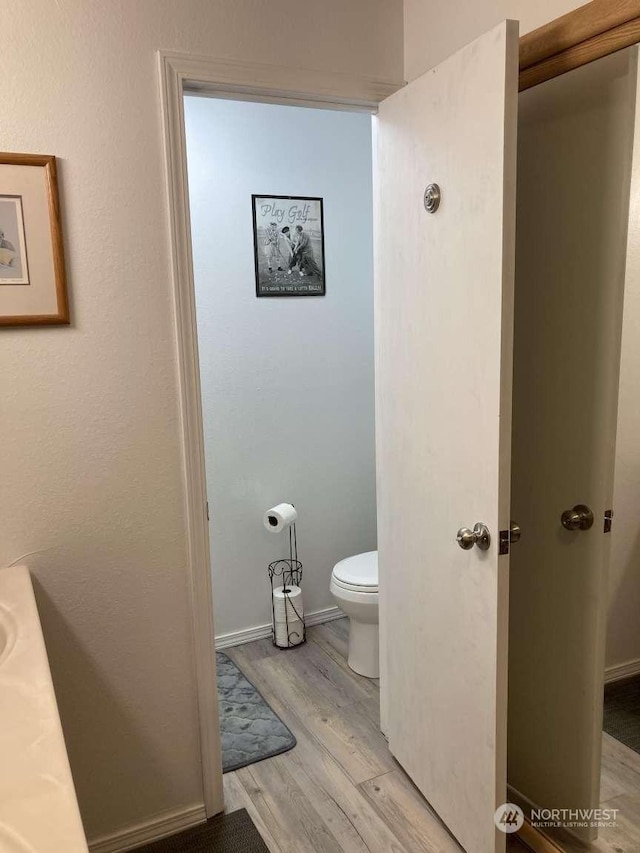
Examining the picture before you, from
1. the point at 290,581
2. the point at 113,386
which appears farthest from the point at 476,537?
the point at 290,581

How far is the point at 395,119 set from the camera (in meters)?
1.88

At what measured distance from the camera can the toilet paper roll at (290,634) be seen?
10.1 feet

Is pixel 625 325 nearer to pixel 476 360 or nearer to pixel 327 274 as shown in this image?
pixel 476 360

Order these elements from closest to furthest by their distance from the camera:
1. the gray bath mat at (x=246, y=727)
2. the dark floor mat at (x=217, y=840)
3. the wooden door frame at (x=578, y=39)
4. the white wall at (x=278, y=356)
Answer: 1. the wooden door frame at (x=578, y=39)
2. the dark floor mat at (x=217, y=840)
3. the gray bath mat at (x=246, y=727)
4. the white wall at (x=278, y=356)

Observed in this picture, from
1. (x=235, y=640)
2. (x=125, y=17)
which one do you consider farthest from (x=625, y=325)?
(x=235, y=640)

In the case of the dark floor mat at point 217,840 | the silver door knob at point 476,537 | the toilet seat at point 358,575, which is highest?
the silver door knob at point 476,537

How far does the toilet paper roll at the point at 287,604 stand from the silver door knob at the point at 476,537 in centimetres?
160

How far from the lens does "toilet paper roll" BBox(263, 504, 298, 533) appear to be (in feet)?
9.79

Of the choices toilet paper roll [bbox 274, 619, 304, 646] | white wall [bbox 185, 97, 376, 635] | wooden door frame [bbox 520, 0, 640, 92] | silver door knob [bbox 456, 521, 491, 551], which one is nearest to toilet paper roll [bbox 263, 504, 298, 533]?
white wall [bbox 185, 97, 376, 635]

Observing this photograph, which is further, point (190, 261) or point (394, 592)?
point (394, 592)

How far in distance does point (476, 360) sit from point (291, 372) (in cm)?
161

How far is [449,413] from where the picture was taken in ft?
5.57

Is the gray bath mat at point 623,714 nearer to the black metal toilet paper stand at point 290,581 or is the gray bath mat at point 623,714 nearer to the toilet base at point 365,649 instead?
the toilet base at point 365,649

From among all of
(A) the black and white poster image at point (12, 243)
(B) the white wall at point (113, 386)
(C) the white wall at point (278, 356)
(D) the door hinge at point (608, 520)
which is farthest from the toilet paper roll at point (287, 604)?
(A) the black and white poster image at point (12, 243)
